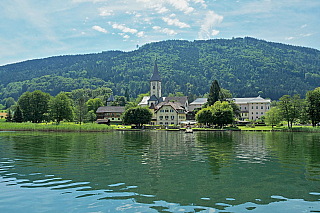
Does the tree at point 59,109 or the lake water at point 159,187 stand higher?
the tree at point 59,109

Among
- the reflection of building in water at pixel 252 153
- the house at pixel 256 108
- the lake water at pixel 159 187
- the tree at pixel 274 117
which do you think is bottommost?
the reflection of building in water at pixel 252 153

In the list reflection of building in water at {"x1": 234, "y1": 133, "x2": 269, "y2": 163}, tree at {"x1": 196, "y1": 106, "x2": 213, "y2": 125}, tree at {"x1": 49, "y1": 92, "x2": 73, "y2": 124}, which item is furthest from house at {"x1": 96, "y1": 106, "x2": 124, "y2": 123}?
reflection of building in water at {"x1": 234, "y1": 133, "x2": 269, "y2": 163}

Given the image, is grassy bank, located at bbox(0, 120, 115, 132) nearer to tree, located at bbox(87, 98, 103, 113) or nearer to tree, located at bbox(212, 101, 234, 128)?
tree, located at bbox(212, 101, 234, 128)

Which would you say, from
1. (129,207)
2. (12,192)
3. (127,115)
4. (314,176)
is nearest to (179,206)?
(129,207)

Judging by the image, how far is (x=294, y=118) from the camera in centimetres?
9619

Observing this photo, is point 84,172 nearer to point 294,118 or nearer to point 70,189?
point 70,189

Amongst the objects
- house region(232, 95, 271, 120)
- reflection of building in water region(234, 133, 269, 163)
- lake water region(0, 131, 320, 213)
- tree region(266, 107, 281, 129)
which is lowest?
reflection of building in water region(234, 133, 269, 163)

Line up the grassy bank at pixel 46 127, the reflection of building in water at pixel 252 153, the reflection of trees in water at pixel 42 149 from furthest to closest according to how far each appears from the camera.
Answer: the grassy bank at pixel 46 127 < the reflection of trees in water at pixel 42 149 < the reflection of building in water at pixel 252 153

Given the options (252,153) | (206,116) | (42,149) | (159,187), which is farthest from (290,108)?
(159,187)

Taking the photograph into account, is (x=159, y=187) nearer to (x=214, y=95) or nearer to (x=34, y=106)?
(x=34, y=106)

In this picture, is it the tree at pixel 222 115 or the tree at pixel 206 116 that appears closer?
the tree at pixel 222 115

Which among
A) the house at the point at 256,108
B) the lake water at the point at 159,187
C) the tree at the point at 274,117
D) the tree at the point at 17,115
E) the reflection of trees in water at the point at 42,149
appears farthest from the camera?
the house at the point at 256,108

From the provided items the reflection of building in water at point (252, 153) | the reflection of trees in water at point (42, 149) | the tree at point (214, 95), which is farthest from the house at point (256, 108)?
the reflection of trees in water at point (42, 149)

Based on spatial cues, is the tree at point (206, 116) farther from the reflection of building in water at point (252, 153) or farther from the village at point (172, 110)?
the reflection of building in water at point (252, 153)
